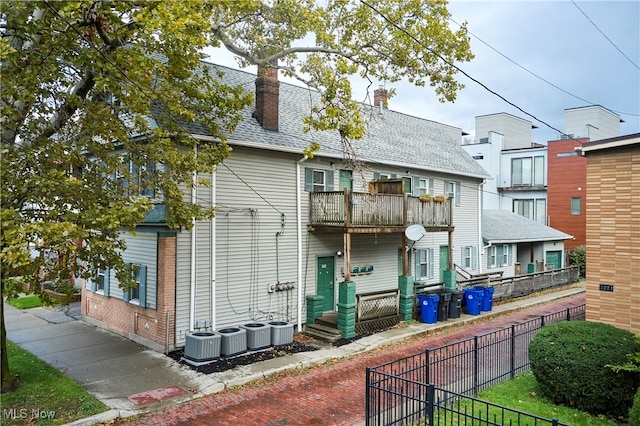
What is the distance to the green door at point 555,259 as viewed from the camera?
3025 cm

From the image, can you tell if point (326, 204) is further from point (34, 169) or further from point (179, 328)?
point (34, 169)

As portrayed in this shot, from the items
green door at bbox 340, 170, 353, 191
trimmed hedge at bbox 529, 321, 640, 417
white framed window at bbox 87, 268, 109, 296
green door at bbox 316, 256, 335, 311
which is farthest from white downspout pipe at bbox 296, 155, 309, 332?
trimmed hedge at bbox 529, 321, 640, 417

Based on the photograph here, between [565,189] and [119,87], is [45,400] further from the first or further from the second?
[565,189]

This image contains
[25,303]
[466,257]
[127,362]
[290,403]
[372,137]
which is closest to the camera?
[290,403]

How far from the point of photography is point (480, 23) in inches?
486

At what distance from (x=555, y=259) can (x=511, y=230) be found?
201 inches

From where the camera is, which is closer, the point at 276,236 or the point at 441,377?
the point at 441,377

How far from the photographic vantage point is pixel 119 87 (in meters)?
9.22

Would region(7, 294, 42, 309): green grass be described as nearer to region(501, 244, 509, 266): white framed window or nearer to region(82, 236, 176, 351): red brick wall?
region(82, 236, 176, 351): red brick wall

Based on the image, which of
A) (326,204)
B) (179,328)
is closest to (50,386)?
(179,328)

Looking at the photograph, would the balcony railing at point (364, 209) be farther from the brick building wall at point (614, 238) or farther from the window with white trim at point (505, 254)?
the window with white trim at point (505, 254)

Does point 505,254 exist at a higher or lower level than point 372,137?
lower

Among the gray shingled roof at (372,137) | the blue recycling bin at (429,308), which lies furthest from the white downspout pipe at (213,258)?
the blue recycling bin at (429,308)

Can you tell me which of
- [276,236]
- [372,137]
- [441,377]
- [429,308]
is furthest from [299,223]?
[441,377]
